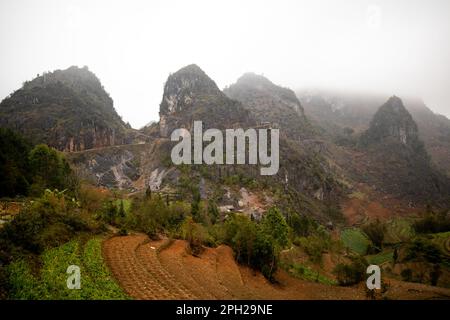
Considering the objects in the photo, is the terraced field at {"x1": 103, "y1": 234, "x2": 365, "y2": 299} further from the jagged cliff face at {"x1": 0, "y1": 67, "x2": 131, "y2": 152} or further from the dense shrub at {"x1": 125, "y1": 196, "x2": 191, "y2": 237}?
the jagged cliff face at {"x1": 0, "y1": 67, "x2": 131, "y2": 152}

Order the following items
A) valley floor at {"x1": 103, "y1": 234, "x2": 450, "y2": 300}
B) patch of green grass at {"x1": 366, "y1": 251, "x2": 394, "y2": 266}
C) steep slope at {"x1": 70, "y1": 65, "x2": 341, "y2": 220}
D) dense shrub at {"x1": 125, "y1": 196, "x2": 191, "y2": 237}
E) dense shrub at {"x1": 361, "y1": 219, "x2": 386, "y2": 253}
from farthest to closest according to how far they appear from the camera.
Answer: steep slope at {"x1": 70, "y1": 65, "x2": 341, "y2": 220}
dense shrub at {"x1": 361, "y1": 219, "x2": 386, "y2": 253}
patch of green grass at {"x1": 366, "y1": 251, "x2": 394, "y2": 266}
dense shrub at {"x1": 125, "y1": 196, "x2": 191, "y2": 237}
valley floor at {"x1": 103, "y1": 234, "x2": 450, "y2": 300}

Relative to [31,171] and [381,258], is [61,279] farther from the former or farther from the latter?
[381,258]

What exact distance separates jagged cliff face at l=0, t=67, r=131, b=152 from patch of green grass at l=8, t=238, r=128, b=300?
5268 inches

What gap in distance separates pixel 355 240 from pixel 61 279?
127338 mm

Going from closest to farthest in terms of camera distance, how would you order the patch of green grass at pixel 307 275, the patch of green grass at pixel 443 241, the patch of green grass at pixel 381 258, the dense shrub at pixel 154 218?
1. the dense shrub at pixel 154 218
2. the patch of green grass at pixel 307 275
3. the patch of green grass at pixel 443 241
4. the patch of green grass at pixel 381 258

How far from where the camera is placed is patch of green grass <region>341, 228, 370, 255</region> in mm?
115588

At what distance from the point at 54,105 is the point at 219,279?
174 metres

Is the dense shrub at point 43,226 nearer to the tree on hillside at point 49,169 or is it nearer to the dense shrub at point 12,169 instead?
the dense shrub at point 12,169

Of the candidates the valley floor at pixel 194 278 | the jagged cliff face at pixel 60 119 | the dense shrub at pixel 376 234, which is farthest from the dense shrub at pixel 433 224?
the jagged cliff face at pixel 60 119

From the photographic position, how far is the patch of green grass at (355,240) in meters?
116

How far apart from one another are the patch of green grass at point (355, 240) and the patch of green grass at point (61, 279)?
336 feet

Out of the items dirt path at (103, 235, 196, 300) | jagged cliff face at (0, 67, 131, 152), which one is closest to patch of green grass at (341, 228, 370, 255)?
dirt path at (103, 235, 196, 300)
